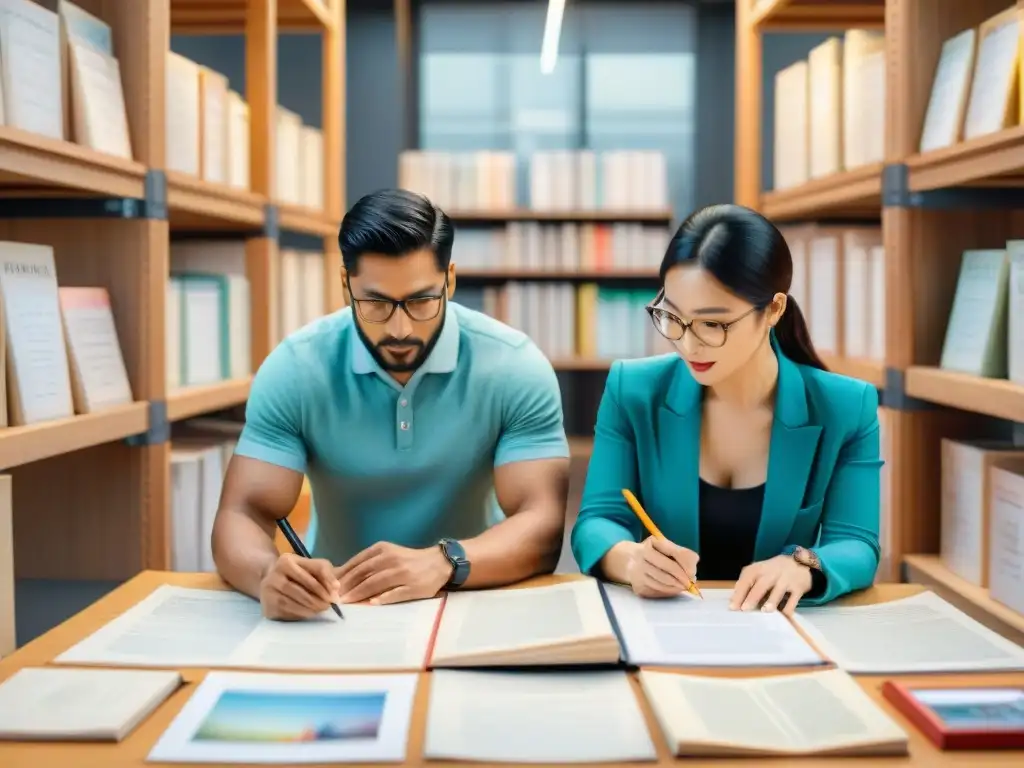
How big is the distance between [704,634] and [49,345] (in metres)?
1.25

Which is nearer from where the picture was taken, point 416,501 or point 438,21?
point 416,501

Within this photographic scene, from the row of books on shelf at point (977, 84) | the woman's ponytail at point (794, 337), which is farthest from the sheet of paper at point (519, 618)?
the row of books on shelf at point (977, 84)

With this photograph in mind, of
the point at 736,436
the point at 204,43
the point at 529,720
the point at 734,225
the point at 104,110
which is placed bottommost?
the point at 529,720

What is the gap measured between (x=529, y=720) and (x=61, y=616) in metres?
1.45

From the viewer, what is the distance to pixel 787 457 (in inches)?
60.4

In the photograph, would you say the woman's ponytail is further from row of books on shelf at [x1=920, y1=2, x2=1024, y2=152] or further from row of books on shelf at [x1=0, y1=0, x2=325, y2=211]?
row of books on shelf at [x1=0, y1=0, x2=325, y2=211]

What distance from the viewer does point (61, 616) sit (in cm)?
206

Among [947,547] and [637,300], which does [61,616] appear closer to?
[947,547]

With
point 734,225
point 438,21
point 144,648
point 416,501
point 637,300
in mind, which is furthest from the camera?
point 438,21

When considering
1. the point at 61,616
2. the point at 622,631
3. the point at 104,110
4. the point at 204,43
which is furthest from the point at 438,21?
the point at 622,631

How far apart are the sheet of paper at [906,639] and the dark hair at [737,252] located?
1.44ft

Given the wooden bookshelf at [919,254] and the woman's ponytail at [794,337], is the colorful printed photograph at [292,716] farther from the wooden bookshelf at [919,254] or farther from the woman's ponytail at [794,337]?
the wooden bookshelf at [919,254]

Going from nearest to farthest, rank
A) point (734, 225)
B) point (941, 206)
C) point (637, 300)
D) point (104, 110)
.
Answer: point (734, 225) → point (104, 110) → point (941, 206) → point (637, 300)

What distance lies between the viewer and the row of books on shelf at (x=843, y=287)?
8.27ft
